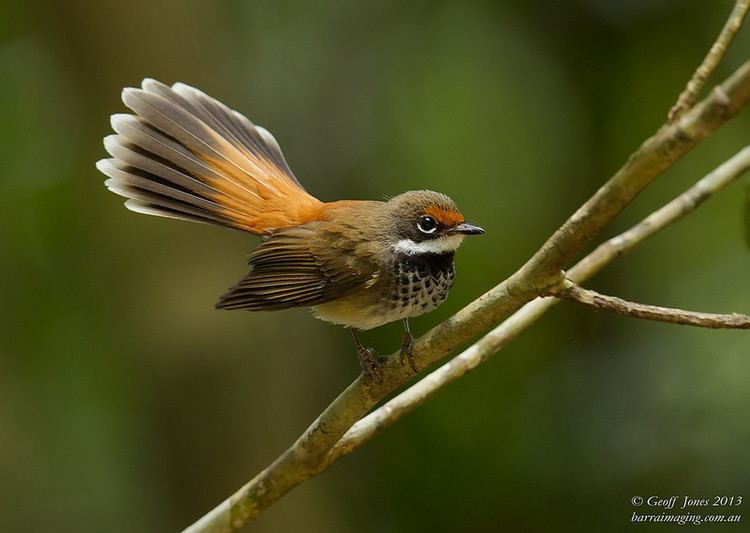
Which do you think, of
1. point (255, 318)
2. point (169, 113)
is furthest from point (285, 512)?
point (169, 113)

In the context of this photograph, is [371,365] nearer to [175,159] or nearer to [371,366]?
[371,366]

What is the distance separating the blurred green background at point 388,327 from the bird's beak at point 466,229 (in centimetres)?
174

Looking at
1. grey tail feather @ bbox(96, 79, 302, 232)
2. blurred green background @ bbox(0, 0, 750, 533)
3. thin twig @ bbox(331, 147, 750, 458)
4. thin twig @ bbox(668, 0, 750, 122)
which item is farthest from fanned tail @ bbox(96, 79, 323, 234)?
thin twig @ bbox(668, 0, 750, 122)

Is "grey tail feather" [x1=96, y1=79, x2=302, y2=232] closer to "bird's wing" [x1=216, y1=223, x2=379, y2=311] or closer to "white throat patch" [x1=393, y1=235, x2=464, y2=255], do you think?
"bird's wing" [x1=216, y1=223, x2=379, y2=311]

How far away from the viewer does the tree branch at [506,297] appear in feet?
6.53

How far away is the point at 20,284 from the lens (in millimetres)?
6020

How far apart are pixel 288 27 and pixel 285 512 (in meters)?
3.23

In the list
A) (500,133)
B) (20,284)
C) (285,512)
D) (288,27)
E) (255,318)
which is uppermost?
(288,27)

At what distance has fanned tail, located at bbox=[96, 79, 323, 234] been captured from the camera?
3832mm

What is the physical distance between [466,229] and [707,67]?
1415mm

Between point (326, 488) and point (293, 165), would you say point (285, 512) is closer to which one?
point (326, 488)

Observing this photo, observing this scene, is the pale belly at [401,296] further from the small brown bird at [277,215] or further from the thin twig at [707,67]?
the thin twig at [707,67]

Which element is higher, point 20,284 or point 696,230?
point 20,284

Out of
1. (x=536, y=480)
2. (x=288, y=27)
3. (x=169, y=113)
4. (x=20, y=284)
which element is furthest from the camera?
(x=288, y=27)
